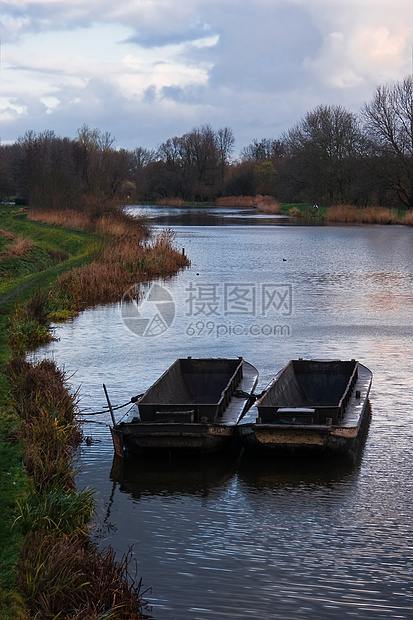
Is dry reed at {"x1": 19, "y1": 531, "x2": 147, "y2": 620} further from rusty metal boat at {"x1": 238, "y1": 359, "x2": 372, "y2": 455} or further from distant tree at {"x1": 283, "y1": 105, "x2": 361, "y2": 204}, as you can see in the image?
distant tree at {"x1": 283, "y1": 105, "x2": 361, "y2": 204}

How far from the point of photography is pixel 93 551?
6617mm

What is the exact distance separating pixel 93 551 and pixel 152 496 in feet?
6.02

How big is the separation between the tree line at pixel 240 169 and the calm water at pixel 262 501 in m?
25.1

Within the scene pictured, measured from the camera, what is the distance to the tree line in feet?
157

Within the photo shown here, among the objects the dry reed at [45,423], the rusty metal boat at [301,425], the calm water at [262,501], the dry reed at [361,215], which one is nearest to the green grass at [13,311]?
the dry reed at [45,423]

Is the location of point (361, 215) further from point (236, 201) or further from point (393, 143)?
point (236, 201)

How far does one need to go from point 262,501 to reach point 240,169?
9191 cm

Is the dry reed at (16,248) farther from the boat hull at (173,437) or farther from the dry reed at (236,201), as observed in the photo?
the dry reed at (236,201)

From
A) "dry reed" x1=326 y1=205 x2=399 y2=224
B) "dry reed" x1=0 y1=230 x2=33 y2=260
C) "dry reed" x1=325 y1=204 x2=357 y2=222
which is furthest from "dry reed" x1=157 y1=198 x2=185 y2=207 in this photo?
"dry reed" x1=0 y1=230 x2=33 y2=260

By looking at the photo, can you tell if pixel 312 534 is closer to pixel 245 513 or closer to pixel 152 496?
pixel 245 513

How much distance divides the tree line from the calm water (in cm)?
2512

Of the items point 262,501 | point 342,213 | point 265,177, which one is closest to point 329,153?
point 342,213

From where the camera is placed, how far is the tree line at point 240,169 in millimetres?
47781

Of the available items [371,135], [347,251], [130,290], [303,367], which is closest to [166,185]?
[371,135]
